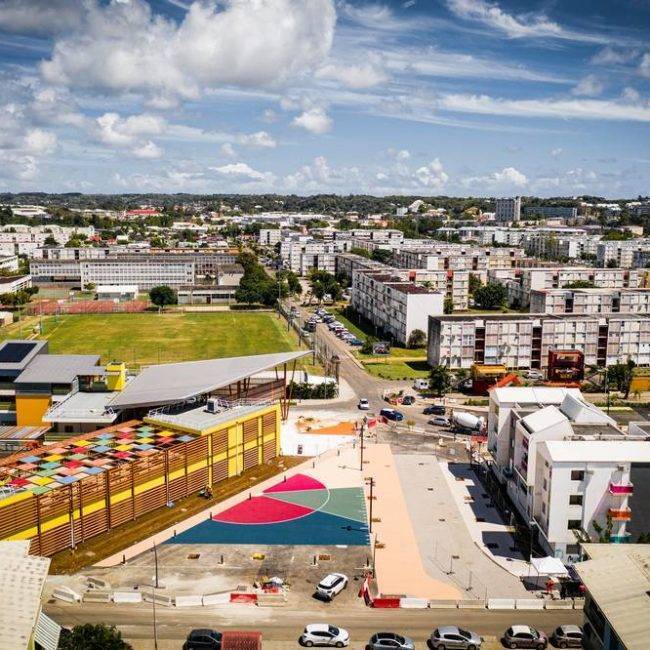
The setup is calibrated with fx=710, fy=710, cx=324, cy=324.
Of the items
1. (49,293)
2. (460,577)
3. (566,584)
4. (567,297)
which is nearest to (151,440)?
(460,577)

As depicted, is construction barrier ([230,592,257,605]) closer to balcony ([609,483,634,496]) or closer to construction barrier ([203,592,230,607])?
construction barrier ([203,592,230,607])

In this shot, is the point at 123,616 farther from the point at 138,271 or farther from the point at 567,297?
the point at 138,271

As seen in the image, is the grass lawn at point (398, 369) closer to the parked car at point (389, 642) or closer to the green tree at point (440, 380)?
the green tree at point (440, 380)

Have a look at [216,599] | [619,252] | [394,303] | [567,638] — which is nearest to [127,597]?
[216,599]

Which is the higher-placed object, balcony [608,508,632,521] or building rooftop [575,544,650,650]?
building rooftop [575,544,650,650]

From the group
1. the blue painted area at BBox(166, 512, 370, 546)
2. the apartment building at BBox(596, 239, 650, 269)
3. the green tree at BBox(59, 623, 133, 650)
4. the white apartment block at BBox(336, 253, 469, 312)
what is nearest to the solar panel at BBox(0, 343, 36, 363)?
the blue painted area at BBox(166, 512, 370, 546)

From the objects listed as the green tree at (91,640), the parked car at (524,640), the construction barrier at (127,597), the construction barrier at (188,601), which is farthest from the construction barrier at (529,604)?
the green tree at (91,640)
